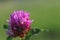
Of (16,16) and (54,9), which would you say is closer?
(16,16)

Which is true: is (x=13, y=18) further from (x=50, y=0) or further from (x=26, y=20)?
(x=50, y=0)

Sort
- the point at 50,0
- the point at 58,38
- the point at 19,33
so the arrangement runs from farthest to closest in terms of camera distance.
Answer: the point at 50,0 → the point at 58,38 → the point at 19,33

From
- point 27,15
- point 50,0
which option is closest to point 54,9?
point 50,0

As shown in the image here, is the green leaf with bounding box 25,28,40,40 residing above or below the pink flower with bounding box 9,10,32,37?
below

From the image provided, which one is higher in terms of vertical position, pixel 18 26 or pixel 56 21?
pixel 18 26

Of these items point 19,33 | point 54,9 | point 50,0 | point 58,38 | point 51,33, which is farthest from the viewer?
point 50,0

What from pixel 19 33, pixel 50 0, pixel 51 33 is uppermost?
pixel 19 33

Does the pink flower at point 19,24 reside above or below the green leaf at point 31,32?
above
